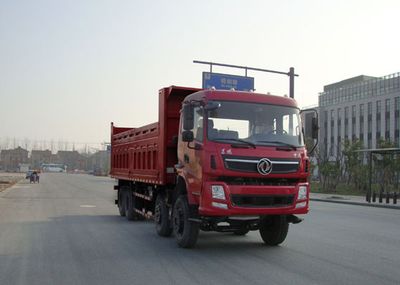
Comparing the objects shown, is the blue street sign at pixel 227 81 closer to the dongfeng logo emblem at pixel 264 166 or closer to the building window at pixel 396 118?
the dongfeng logo emblem at pixel 264 166

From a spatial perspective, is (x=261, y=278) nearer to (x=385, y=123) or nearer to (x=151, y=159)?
(x=151, y=159)

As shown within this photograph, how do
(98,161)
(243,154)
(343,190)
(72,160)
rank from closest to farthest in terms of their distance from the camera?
(243,154) → (343,190) → (98,161) → (72,160)

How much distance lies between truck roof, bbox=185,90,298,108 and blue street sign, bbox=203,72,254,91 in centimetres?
1895

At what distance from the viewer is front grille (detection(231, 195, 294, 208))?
8414 millimetres

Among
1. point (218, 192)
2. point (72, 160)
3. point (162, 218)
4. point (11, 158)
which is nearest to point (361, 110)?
point (162, 218)

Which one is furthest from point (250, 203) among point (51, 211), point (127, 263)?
point (51, 211)

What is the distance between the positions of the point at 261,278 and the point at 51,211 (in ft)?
40.8

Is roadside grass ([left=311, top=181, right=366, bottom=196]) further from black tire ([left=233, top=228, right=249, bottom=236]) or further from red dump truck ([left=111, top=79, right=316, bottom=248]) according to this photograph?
red dump truck ([left=111, top=79, right=316, bottom=248])

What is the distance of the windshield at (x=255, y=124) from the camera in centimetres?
876

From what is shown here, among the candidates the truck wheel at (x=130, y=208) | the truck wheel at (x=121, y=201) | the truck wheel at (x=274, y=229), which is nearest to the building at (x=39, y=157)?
the truck wheel at (x=121, y=201)

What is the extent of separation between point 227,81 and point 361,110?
6303cm

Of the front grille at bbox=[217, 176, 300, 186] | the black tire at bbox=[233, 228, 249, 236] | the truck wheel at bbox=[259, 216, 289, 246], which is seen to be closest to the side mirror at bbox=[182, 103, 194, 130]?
the front grille at bbox=[217, 176, 300, 186]

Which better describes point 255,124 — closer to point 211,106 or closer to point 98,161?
point 211,106

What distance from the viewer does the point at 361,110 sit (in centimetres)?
8600
